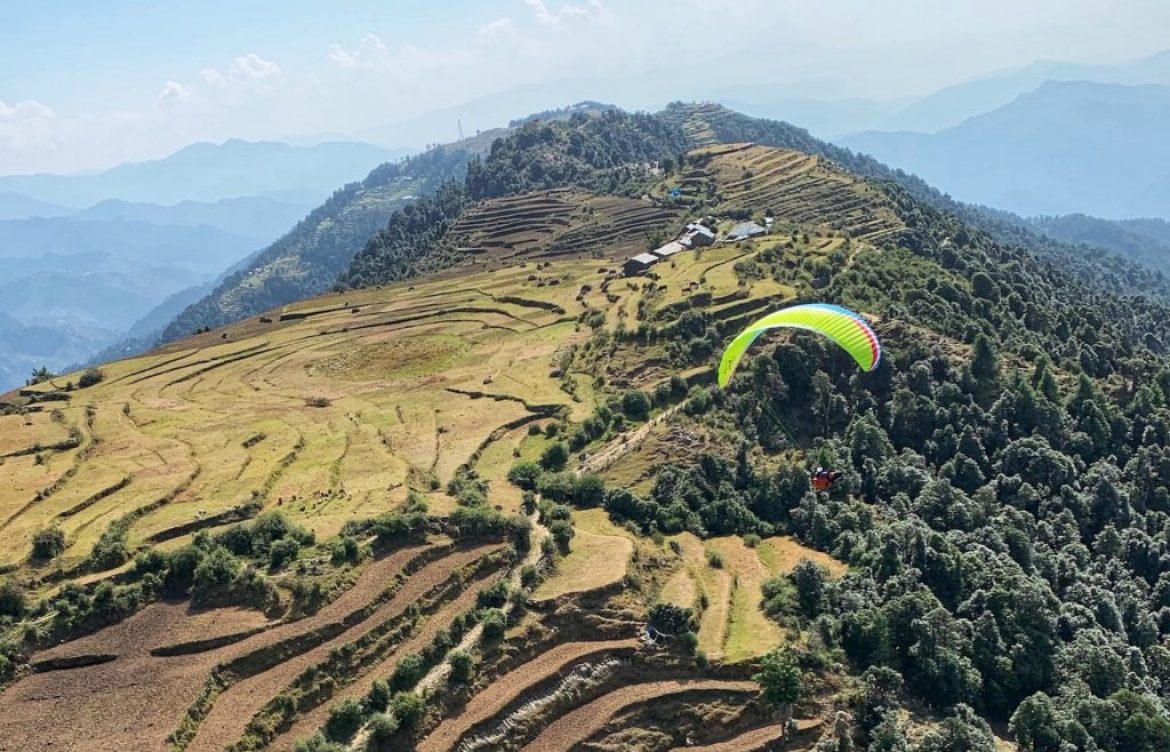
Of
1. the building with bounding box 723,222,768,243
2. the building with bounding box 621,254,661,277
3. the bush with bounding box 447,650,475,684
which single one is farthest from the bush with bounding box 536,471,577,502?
the building with bounding box 723,222,768,243

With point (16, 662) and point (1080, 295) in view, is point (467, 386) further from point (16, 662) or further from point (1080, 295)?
point (1080, 295)

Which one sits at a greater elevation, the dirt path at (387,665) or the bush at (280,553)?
the bush at (280,553)

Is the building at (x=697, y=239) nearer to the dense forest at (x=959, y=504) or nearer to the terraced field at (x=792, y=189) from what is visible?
the terraced field at (x=792, y=189)

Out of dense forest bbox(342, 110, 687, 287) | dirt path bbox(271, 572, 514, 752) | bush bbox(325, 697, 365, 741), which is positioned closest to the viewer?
bush bbox(325, 697, 365, 741)

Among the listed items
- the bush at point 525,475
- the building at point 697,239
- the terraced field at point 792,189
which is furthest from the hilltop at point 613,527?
the terraced field at point 792,189

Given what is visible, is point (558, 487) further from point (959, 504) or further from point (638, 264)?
point (638, 264)

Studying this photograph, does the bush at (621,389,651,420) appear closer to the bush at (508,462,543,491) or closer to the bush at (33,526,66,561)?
the bush at (508,462,543,491)

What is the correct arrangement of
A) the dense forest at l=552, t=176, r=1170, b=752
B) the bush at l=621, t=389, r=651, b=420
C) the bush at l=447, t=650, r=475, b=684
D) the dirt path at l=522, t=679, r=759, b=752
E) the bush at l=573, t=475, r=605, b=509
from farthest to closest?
the bush at l=621, t=389, r=651, b=420, the bush at l=573, t=475, r=605, b=509, the dense forest at l=552, t=176, r=1170, b=752, the bush at l=447, t=650, r=475, b=684, the dirt path at l=522, t=679, r=759, b=752
